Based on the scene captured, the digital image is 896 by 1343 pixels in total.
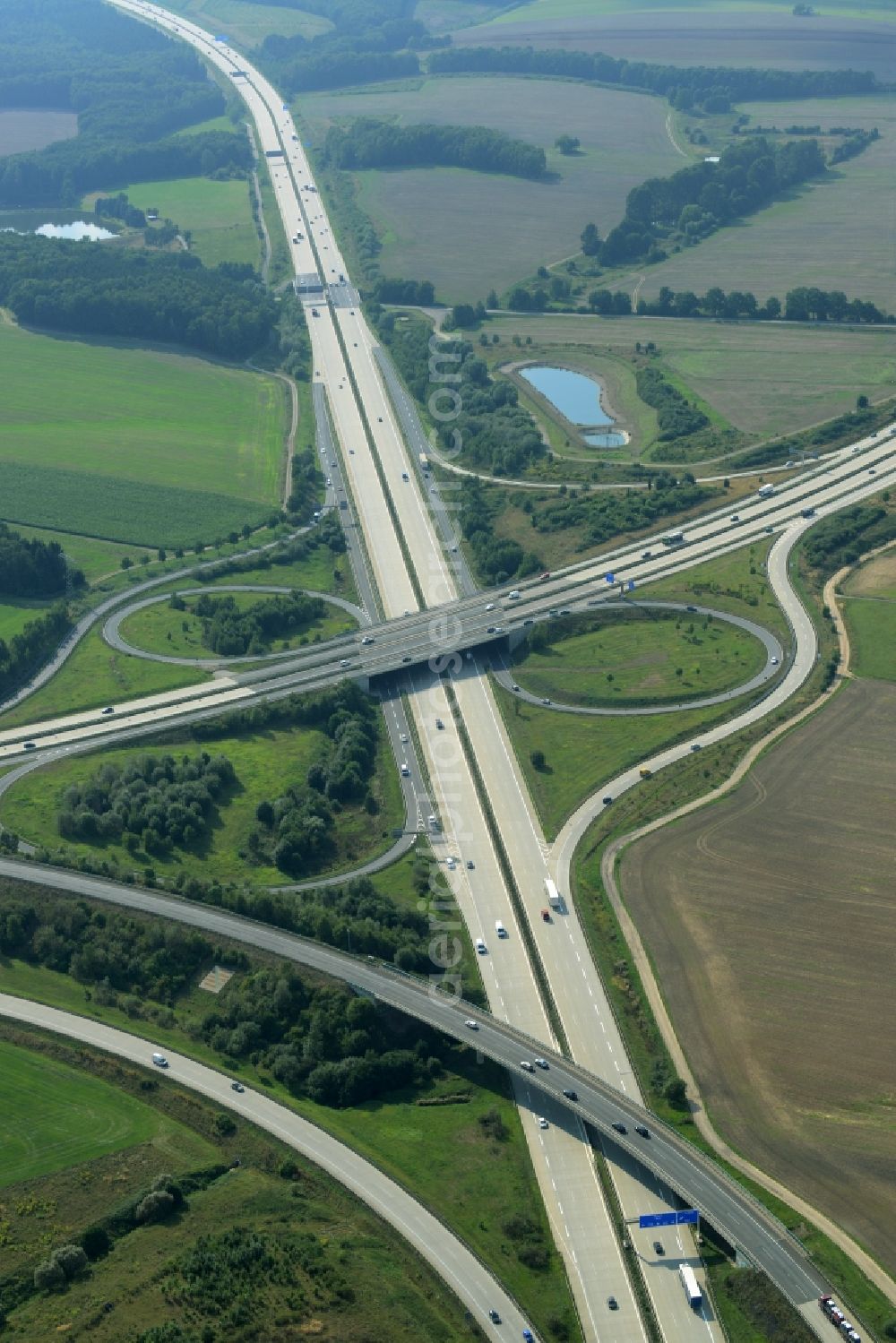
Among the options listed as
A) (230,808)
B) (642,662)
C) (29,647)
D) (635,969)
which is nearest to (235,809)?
(230,808)

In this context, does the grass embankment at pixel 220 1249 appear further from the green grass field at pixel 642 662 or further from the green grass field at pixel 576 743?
the green grass field at pixel 642 662

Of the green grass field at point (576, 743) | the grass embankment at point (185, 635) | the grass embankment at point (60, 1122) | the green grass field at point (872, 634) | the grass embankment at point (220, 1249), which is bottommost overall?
the grass embankment at point (220, 1249)

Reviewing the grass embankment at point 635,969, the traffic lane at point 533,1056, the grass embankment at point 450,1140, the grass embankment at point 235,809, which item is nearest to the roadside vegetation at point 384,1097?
the grass embankment at point 450,1140

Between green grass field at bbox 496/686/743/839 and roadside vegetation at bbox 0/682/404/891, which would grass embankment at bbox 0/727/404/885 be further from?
green grass field at bbox 496/686/743/839

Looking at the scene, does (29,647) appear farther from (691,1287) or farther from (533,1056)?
(691,1287)

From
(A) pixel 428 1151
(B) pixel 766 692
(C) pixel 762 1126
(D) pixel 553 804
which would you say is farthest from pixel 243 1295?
(B) pixel 766 692

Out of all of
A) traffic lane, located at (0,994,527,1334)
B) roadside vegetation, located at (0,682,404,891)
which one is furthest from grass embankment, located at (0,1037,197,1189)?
roadside vegetation, located at (0,682,404,891)
